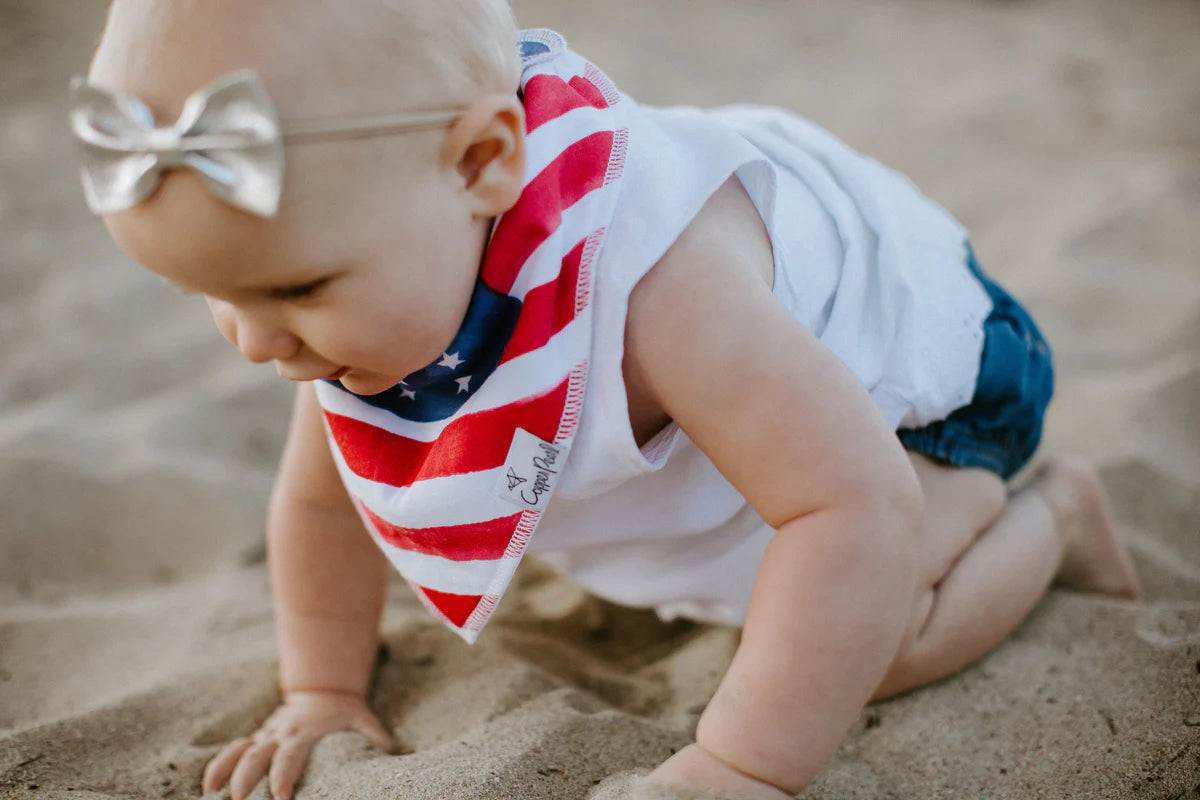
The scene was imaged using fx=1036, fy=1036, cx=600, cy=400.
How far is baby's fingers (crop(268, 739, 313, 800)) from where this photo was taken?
3.70 ft

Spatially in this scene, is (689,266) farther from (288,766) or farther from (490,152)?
(288,766)

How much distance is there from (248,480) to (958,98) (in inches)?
90.9

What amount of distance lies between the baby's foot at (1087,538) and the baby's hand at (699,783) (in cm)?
67

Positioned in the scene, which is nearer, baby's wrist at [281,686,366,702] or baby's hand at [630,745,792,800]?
baby's hand at [630,745,792,800]

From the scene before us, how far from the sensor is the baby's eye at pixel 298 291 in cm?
88

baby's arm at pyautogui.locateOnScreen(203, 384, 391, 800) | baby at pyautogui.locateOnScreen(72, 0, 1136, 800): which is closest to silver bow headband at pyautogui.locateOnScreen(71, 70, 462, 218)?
baby at pyautogui.locateOnScreen(72, 0, 1136, 800)

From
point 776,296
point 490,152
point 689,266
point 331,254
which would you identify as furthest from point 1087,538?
point 331,254

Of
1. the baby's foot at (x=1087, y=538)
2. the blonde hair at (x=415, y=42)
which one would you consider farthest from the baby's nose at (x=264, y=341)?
the baby's foot at (x=1087, y=538)

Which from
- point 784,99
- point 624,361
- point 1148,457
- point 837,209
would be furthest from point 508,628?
point 784,99

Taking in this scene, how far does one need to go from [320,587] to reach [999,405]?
0.91 metres

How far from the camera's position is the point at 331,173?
83 centimetres

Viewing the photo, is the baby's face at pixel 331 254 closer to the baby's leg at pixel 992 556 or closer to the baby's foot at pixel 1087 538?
the baby's leg at pixel 992 556

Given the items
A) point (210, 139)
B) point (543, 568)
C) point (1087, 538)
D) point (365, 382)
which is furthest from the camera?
point (543, 568)

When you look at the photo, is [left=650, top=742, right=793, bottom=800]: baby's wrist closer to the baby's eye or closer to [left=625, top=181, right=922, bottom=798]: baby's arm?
[left=625, top=181, right=922, bottom=798]: baby's arm
